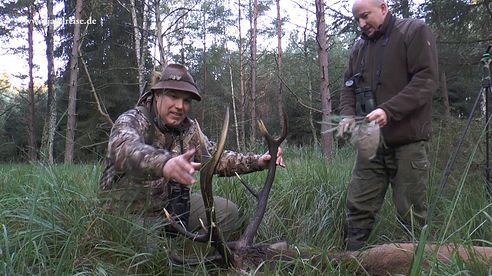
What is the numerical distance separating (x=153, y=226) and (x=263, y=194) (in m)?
0.67

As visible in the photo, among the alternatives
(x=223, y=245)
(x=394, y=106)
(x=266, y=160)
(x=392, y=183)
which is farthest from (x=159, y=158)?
(x=392, y=183)

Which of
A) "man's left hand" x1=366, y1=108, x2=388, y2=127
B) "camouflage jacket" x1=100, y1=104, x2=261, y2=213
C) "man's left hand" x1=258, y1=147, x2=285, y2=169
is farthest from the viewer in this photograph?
"man's left hand" x1=258, y1=147, x2=285, y2=169

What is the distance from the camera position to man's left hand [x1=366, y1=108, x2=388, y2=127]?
9.55ft

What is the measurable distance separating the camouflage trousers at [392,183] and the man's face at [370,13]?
895mm

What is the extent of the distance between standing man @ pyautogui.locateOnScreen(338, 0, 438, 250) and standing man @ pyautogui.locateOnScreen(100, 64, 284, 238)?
815 millimetres

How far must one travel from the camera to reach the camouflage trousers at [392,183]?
10.9 feet

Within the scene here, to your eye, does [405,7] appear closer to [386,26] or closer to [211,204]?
[386,26]

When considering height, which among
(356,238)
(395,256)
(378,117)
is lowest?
(356,238)

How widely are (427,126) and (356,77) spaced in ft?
2.12

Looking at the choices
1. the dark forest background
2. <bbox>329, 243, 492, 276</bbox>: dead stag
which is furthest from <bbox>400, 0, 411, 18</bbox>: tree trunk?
<bbox>329, 243, 492, 276</bbox>: dead stag

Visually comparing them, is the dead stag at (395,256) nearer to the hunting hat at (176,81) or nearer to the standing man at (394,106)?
the standing man at (394,106)

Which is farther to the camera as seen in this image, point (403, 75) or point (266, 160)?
point (403, 75)

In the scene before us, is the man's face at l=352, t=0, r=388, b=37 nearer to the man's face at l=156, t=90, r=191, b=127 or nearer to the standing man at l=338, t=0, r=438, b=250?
the standing man at l=338, t=0, r=438, b=250

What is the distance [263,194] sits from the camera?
9.21ft
